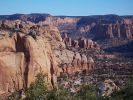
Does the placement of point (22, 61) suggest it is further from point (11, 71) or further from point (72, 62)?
point (72, 62)

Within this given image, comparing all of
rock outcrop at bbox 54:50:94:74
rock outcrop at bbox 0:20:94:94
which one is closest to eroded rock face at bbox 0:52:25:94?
rock outcrop at bbox 0:20:94:94

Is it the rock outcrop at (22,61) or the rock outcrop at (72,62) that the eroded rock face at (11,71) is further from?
the rock outcrop at (72,62)

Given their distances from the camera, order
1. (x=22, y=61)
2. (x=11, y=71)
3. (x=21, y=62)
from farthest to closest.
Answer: (x=22, y=61) < (x=21, y=62) < (x=11, y=71)

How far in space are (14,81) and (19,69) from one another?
1.77 m

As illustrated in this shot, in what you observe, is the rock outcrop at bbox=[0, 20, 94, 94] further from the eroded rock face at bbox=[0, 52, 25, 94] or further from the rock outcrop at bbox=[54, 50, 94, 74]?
the rock outcrop at bbox=[54, 50, 94, 74]

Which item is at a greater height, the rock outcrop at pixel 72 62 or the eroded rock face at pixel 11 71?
the eroded rock face at pixel 11 71

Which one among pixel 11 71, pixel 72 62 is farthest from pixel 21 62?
pixel 72 62

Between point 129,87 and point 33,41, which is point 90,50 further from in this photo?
point 129,87

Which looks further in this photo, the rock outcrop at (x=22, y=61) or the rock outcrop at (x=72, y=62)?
the rock outcrop at (x=72, y=62)

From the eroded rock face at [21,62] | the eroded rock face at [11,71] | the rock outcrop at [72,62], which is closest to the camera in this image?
the eroded rock face at [11,71]

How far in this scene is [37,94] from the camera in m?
34.9

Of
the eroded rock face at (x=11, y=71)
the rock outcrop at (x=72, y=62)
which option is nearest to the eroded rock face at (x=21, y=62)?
the eroded rock face at (x=11, y=71)

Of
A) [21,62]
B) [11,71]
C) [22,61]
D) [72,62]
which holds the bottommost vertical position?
[72,62]

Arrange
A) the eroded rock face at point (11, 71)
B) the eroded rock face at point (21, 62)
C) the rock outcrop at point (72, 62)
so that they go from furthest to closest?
the rock outcrop at point (72, 62) < the eroded rock face at point (21, 62) < the eroded rock face at point (11, 71)
